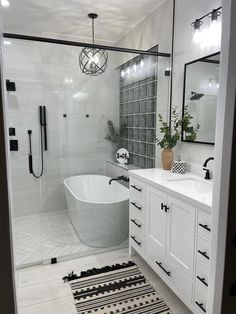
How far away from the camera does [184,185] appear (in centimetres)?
191

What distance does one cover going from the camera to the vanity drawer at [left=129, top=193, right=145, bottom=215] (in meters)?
2.20

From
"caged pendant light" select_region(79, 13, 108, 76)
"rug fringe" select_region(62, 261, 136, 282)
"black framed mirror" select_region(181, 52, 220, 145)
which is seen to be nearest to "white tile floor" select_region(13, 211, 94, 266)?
"rug fringe" select_region(62, 261, 136, 282)

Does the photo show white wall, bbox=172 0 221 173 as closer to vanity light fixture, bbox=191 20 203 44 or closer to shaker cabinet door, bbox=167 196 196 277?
vanity light fixture, bbox=191 20 203 44

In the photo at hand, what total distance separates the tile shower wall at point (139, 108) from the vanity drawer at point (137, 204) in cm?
69

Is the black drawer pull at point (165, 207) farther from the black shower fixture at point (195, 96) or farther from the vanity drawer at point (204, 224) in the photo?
the black shower fixture at point (195, 96)

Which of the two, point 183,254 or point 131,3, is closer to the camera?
point 183,254

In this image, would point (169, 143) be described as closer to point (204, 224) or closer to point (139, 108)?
point (139, 108)

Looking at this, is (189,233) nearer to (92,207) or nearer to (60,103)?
(92,207)

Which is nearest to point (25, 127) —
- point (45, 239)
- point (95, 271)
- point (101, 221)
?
point (45, 239)

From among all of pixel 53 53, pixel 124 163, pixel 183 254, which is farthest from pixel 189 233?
pixel 53 53

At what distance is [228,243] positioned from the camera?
0.84 metres

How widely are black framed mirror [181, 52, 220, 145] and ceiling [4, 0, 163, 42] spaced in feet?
3.37

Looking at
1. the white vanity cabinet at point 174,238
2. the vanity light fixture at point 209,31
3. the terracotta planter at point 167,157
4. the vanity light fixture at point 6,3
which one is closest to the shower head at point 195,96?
the vanity light fixture at point 209,31

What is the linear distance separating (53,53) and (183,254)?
9.54 ft
